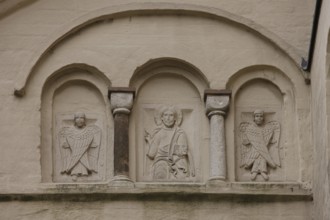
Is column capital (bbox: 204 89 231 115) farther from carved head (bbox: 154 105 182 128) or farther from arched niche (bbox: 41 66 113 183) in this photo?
arched niche (bbox: 41 66 113 183)

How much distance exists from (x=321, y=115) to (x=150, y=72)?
1981mm

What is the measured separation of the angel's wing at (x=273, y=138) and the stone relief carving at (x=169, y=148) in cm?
74

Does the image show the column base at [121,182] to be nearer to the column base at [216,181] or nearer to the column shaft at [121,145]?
the column shaft at [121,145]

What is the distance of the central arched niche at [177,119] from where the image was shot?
1634cm

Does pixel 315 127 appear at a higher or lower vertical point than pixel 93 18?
lower

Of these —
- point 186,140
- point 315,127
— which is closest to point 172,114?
point 186,140

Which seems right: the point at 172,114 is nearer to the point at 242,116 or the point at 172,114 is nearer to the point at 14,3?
the point at 242,116

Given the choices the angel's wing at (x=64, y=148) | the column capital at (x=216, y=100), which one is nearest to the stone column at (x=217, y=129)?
the column capital at (x=216, y=100)

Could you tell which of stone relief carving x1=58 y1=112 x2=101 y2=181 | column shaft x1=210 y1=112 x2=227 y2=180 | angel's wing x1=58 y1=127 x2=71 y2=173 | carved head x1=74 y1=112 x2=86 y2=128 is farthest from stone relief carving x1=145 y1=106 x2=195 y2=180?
angel's wing x1=58 y1=127 x2=71 y2=173

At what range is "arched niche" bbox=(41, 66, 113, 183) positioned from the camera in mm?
16297

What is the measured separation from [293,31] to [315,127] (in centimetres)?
107

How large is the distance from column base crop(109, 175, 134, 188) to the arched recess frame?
128 cm

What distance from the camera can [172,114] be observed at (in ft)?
54.2

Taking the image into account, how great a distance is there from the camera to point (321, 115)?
15.5 m
